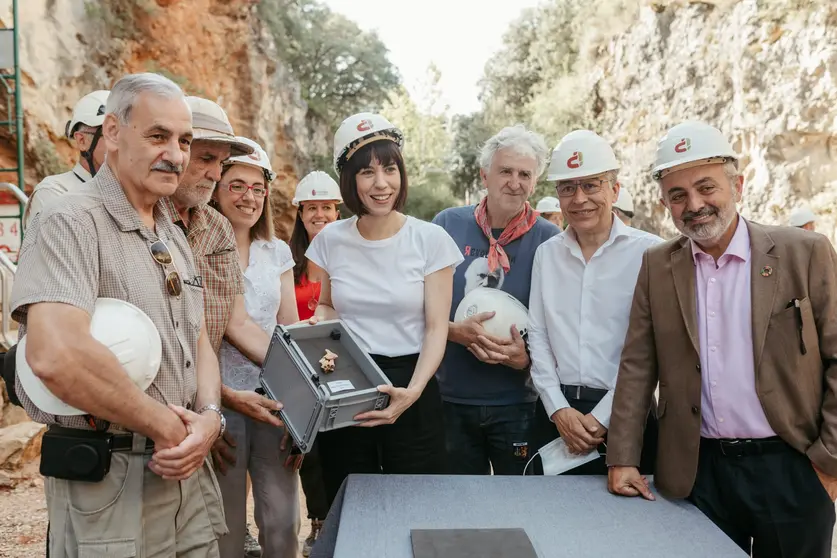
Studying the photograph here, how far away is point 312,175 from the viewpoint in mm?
5770

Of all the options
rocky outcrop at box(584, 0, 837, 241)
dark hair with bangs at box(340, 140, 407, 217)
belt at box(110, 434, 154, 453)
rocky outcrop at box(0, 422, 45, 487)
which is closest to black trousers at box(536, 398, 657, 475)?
dark hair with bangs at box(340, 140, 407, 217)

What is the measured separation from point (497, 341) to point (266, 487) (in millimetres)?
1333

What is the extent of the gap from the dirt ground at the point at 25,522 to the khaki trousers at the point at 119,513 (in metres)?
3.00

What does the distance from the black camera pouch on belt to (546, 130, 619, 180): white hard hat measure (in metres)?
2.18

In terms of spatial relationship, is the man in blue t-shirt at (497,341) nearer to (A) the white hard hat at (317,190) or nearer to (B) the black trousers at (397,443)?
(B) the black trousers at (397,443)

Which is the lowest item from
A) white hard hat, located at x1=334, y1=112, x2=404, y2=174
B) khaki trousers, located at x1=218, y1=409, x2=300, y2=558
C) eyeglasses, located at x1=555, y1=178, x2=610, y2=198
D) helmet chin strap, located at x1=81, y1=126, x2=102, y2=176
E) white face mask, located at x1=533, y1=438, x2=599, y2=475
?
khaki trousers, located at x1=218, y1=409, x2=300, y2=558

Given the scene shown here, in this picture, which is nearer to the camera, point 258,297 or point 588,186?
point 588,186

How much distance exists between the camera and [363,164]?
3.11 meters

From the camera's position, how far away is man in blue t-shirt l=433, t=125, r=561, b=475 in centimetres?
343

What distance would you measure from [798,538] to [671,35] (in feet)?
58.3

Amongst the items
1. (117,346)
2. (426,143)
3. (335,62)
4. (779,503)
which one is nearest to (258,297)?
(117,346)

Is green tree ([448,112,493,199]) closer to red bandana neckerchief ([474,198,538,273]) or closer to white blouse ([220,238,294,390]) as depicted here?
red bandana neckerchief ([474,198,538,273])

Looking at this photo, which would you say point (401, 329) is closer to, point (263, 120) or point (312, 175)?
point (312, 175)

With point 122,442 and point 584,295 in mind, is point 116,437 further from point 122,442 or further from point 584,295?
point 584,295
